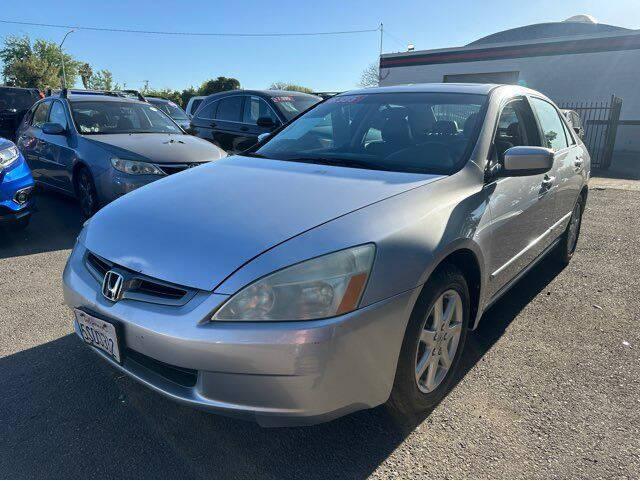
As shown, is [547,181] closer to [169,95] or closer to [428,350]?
[428,350]

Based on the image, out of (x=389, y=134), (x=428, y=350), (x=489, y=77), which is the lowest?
(x=428, y=350)

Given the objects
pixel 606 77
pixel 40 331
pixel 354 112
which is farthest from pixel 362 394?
pixel 606 77

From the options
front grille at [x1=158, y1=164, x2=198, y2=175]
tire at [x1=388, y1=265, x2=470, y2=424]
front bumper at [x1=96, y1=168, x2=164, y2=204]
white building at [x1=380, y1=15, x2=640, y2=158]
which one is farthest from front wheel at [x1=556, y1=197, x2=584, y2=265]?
white building at [x1=380, y1=15, x2=640, y2=158]

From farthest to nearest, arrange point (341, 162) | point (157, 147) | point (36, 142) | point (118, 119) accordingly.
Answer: point (36, 142), point (118, 119), point (157, 147), point (341, 162)

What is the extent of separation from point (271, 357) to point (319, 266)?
370 millimetres

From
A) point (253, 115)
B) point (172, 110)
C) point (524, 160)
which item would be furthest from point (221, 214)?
point (172, 110)

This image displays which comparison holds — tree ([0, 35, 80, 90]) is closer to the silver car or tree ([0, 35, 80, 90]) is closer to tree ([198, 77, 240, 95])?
tree ([198, 77, 240, 95])

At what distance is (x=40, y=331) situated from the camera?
10.3 feet

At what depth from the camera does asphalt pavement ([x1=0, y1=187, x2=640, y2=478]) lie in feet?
6.59

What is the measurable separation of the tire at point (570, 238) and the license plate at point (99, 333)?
3.86 meters

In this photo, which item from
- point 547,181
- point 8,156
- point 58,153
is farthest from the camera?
point 58,153

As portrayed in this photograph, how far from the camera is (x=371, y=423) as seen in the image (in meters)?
2.28

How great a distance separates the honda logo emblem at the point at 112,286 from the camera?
76.9 inches

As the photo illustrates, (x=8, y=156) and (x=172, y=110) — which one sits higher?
(x=8, y=156)
